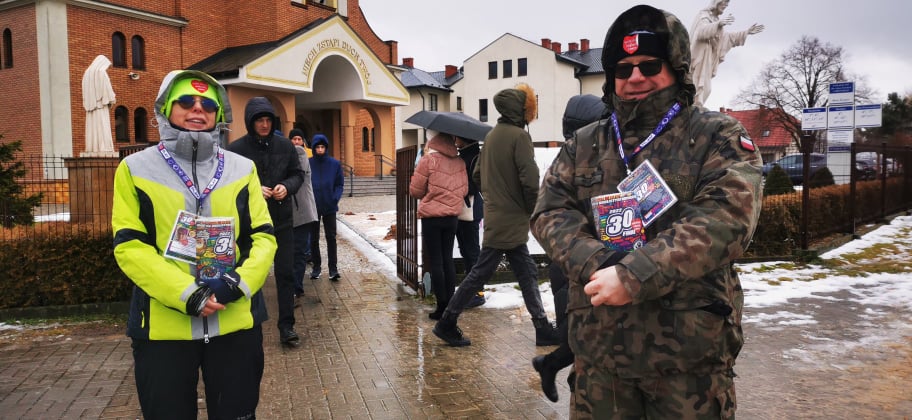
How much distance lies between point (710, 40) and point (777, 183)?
297cm

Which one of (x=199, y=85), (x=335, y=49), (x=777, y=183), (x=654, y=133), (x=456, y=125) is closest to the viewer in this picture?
(x=654, y=133)

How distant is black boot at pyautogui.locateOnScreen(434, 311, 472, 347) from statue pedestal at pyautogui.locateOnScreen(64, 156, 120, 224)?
224 inches

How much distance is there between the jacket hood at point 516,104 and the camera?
523 centimetres

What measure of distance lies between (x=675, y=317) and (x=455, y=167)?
13.4 ft

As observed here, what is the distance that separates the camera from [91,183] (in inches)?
401

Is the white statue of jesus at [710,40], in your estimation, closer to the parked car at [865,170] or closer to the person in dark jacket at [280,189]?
the parked car at [865,170]

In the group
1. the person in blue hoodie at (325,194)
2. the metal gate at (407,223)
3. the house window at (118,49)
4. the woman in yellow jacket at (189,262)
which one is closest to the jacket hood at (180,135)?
the woman in yellow jacket at (189,262)

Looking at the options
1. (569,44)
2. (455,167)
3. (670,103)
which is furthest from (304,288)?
(569,44)

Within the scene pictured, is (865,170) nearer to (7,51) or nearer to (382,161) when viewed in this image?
(382,161)

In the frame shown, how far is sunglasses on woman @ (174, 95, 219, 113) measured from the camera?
283 centimetres

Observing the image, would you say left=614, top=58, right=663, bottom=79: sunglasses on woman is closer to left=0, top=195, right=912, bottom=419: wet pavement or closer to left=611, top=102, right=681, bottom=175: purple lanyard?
left=611, top=102, right=681, bottom=175: purple lanyard

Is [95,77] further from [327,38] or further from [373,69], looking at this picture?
[373,69]

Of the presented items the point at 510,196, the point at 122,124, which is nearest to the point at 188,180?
the point at 510,196

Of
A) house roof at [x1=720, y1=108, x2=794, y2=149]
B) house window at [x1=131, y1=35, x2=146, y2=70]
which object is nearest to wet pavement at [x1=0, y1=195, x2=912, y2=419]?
house window at [x1=131, y1=35, x2=146, y2=70]
